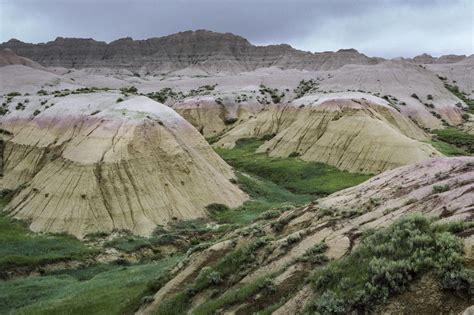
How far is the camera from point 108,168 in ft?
127

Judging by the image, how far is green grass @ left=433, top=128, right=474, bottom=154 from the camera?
72.9 m

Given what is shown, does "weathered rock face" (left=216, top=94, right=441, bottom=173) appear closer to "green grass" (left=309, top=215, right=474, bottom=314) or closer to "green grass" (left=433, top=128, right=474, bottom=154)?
"green grass" (left=433, top=128, right=474, bottom=154)

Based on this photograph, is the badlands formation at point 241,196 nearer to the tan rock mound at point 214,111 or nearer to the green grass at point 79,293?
the green grass at point 79,293

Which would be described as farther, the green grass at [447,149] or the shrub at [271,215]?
the green grass at [447,149]

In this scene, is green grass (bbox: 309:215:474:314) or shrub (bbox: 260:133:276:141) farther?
shrub (bbox: 260:133:276:141)

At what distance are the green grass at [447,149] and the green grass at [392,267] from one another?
55.6 meters

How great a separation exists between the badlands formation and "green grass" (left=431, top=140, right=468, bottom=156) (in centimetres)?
58

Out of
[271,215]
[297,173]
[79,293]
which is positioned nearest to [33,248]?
[79,293]

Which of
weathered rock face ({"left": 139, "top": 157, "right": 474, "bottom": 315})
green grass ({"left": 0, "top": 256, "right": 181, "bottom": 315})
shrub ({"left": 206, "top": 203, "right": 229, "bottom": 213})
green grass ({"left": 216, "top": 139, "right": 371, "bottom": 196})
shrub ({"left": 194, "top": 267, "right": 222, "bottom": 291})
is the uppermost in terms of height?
weathered rock face ({"left": 139, "top": 157, "right": 474, "bottom": 315})

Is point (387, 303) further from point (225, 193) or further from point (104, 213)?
point (225, 193)

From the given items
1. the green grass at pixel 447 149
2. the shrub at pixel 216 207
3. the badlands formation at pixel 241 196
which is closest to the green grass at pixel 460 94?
the badlands formation at pixel 241 196

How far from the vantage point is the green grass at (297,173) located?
54428mm

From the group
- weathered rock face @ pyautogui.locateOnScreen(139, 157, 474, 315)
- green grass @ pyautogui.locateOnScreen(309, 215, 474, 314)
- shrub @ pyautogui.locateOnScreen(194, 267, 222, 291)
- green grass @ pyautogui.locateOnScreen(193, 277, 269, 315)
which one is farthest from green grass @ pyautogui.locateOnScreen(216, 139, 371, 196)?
green grass @ pyautogui.locateOnScreen(309, 215, 474, 314)

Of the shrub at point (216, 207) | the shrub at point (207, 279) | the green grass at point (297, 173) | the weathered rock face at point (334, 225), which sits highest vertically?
the weathered rock face at point (334, 225)
